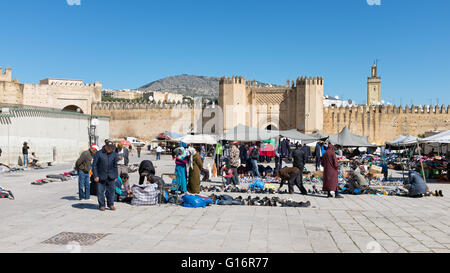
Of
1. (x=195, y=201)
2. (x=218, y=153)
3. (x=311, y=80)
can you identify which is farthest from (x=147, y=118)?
(x=195, y=201)

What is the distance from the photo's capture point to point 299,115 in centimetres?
3431

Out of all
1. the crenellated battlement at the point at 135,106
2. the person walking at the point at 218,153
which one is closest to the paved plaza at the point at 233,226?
the person walking at the point at 218,153

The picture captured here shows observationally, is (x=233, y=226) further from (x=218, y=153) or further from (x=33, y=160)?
(x=33, y=160)

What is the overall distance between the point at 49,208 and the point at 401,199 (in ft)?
23.1

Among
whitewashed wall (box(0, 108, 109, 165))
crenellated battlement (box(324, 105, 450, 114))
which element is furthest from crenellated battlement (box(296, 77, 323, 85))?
whitewashed wall (box(0, 108, 109, 165))

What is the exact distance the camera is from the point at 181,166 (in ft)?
29.1

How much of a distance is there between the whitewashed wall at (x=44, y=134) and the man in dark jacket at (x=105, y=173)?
1200 centimetres

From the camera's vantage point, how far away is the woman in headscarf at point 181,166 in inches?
344

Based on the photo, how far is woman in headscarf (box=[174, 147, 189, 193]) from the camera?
8.74m

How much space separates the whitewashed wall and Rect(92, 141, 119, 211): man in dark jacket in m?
12.0

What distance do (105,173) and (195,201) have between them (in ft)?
5.47

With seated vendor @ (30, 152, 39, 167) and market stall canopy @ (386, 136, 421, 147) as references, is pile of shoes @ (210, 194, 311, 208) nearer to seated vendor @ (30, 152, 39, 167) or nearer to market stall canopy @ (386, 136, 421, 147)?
market stall canopy @ (386, 136, 421, 147)
